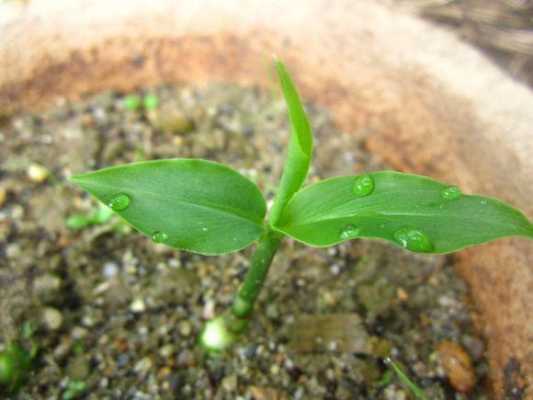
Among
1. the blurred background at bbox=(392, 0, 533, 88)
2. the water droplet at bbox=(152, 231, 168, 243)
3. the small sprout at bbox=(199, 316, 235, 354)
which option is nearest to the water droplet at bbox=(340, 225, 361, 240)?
the water droplet at bbox=(152, 231, 168, 243)

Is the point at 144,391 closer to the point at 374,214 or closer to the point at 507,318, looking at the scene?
the point at 374,214

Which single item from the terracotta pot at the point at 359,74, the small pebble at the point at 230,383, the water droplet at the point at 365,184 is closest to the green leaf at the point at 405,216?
the water droplet at the point at 365,184

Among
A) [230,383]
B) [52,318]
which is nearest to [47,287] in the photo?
[52,318]

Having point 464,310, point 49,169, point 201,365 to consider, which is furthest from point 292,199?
point 49,169

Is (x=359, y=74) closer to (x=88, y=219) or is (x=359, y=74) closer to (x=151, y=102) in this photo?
(x=151, y=102)

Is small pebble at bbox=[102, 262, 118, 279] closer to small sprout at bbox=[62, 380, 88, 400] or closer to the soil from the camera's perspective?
the soil

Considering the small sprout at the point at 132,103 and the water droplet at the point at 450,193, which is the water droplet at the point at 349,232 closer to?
the water droplet at the point at 450,193
